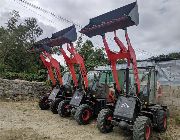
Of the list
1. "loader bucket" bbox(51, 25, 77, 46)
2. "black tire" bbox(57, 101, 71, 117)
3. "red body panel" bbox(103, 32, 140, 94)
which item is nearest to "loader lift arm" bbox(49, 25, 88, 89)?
"loader bucket" bbox(51, 25, 77, 46)

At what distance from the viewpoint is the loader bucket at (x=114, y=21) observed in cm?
820

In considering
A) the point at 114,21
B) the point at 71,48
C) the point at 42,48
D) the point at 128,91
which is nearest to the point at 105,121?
the point at 128,91

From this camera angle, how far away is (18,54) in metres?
26.4

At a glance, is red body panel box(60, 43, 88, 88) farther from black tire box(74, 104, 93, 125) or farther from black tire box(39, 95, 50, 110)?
black tire box(39, 95, 50, 110)

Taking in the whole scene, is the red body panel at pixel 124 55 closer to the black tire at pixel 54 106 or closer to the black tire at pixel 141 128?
the black tire at pixel 141 128

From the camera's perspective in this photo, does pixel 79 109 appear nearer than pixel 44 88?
Yes

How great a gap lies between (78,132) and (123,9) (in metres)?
4.24

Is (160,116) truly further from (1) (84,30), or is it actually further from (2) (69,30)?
(2) (69,30)

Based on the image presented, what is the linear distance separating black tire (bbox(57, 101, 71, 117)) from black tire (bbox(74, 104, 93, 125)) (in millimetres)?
1457

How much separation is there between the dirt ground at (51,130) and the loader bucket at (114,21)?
3.33m

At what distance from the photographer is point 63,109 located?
1187 centimetres

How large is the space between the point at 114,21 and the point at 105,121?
316 centimetres

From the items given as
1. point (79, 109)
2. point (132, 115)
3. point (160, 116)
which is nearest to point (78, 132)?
Result: point (79, 109)

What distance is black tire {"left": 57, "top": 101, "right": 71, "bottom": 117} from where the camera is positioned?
11.8 meters
